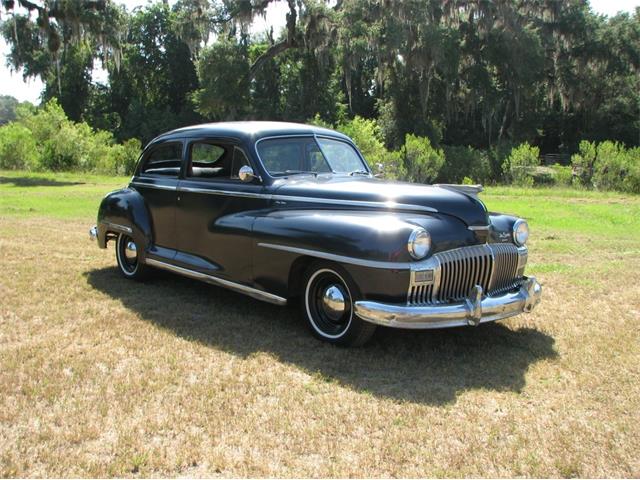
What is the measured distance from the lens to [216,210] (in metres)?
5.93

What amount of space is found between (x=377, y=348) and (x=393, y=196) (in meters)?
1.27

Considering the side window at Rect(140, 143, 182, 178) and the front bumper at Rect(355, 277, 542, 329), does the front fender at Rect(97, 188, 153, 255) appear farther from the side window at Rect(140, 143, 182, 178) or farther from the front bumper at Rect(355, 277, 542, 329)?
the front bumper at Rect(355, 277, 542, 329)

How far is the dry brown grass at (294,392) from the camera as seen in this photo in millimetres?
3236

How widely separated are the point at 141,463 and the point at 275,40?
41417mm

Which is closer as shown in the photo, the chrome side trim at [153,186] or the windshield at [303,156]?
the windshield at [303,156]

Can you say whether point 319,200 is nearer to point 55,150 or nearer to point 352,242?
point 352,242

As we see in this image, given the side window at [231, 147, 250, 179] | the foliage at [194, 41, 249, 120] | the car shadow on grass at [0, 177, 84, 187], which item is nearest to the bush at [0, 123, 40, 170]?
the car shadow on grass at [0, 177, 84, 187]

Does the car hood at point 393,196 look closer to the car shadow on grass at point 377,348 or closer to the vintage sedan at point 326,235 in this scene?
the vintage sedan at point 326,235

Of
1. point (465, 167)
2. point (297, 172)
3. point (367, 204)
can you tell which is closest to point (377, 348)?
point (367, 204)

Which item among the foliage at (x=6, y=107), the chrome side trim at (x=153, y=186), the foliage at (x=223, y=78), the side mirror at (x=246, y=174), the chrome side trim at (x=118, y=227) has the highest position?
the foliage at (x=6, y=107)

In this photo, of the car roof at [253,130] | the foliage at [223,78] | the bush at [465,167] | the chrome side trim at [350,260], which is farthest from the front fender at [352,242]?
the foliage at [223,78]

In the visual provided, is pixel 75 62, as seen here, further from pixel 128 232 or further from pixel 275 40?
pixel 128 232

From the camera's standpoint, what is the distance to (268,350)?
4.89 metres

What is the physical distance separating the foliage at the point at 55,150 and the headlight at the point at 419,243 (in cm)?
2380
